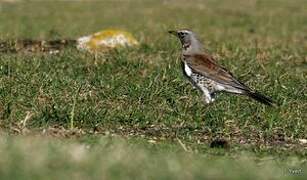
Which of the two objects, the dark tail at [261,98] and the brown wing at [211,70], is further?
the brown wing at [211,70]

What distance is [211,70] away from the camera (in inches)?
416

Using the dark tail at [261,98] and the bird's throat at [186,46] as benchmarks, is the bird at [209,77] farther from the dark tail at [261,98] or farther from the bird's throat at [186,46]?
the bird's throat at [186,46]

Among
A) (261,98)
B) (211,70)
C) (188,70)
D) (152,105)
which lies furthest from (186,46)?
(261,98)

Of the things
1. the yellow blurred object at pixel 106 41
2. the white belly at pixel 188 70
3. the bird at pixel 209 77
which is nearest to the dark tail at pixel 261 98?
the bird at pixel 209 77

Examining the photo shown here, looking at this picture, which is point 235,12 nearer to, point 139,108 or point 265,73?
point 265,73

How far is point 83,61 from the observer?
1346 cm

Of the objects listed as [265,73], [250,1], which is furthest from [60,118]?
[250,1]

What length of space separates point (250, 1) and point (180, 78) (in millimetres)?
29563

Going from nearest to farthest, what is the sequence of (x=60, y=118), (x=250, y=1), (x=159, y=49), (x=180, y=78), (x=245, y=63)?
1. (x=60, y=118)
2. (x=180, y=78)
3. (x=245, y=63)
4. (x=159, y=49)
5. (x=250, y=1)

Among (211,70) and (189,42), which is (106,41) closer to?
(189,42)

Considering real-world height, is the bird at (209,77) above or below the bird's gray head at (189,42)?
below

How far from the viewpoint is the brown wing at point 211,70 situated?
34.2ft

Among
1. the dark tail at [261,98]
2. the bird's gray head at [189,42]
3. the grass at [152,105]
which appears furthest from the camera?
the bird's gray head at [189,42]

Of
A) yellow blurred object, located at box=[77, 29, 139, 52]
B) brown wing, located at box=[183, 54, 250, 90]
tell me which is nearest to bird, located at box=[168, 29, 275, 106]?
brown wing, located at box=[183, 54, 250, 90]
